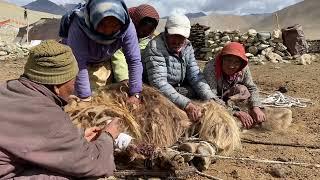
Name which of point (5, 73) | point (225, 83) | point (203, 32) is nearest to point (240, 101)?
point (225, 83)

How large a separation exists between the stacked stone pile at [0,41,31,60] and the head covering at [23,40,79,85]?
1192 cm

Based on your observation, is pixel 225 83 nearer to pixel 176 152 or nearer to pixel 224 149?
pixel 224 149

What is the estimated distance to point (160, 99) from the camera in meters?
4.35

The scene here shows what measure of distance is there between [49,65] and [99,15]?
1548 millimetres

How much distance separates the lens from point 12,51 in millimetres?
14320

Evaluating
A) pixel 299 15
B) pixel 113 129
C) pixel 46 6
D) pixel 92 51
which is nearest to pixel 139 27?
pixel 92 51

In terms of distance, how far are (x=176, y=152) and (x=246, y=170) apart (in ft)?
2.09

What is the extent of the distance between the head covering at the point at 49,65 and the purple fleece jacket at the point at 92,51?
65.5 inches

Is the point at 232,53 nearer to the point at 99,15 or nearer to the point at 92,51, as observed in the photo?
the point at 92,51

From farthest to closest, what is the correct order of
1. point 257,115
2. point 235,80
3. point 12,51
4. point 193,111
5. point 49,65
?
1. point 12,51
2. point 235,80
3. point 257,115
4. point 193,111
5. point 49,65

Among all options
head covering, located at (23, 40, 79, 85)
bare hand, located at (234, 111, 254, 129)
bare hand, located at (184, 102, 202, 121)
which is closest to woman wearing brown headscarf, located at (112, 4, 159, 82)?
bare hand, located at (184, 102, 202, 121)

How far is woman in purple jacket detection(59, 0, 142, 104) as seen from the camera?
4.10m

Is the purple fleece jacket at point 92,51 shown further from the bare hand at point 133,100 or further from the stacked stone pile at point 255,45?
the stacked stone pile at point 255,45

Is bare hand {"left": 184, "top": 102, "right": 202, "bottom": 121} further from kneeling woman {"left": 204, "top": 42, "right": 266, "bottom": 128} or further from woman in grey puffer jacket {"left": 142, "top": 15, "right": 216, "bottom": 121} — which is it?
kneeling woman {"left": 204, "top": 42, "right": 266, "bottom": 128}
